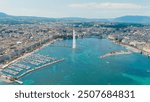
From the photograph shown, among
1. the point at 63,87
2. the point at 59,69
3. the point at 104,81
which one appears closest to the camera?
the point at 63,87

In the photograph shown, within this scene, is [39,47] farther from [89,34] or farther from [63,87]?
[63,87]

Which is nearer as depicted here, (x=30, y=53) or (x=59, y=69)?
(x=59, y=69)

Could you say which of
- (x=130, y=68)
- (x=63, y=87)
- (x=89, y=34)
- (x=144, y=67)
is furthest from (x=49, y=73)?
(x=89, y=34)

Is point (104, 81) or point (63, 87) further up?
point (63, 87)

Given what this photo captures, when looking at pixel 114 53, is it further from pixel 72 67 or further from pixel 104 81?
pixel 104 81

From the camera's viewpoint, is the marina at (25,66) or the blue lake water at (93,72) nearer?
the blue lake water at (93,72)

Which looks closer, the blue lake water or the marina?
the blue lake water

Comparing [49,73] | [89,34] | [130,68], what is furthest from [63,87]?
[89,34]

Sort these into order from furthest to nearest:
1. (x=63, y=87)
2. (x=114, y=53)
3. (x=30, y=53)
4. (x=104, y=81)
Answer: (x=114, y=53) → (x=30, y=53) → (x=104, y=81) → (x=63, y=87)

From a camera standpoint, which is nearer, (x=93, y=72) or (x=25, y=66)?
(x=93, y=72)
